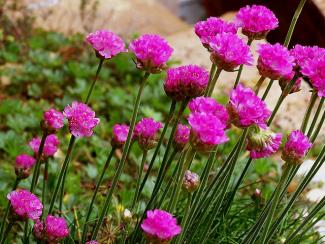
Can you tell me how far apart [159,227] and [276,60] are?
0.39 metres

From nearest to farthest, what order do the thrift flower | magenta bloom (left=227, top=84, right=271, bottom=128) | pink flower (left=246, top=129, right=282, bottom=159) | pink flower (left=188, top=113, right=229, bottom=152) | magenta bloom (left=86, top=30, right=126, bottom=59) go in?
1. pink flower (left=188, top=113, right=229, bottom=152)
2. magenta bloom (left=227, top=84, right=271, bottom=128)
3. pink flower (left=246, top=129, right=282, bottom=159)
4. magenta bloom (left=86, top=30, right=126, bottom=59)
5. the thrift flower

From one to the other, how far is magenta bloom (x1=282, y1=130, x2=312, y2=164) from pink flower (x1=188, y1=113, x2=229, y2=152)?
0.23 m

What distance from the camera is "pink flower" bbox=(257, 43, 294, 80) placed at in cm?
117

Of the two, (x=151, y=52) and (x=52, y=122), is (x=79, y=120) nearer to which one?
(x=52, y=122)

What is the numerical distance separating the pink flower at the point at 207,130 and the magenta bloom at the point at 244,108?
11 centimetres

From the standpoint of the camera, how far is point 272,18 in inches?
51.0

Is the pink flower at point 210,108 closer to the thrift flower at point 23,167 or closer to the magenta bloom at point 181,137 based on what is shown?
the magenta bloom at point 181,137

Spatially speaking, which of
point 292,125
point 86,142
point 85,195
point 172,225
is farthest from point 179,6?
point 172,225

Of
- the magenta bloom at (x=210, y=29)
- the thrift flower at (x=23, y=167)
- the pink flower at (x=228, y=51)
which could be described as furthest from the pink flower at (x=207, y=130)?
the thrift flower at (x=23, y=167)

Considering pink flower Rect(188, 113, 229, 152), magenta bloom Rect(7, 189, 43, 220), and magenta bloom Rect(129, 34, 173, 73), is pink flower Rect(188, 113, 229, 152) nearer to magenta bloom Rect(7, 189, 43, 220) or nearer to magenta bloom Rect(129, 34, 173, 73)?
magenta bloom Rect(129, 34, 173, 73)

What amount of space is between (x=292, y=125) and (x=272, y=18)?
202 cm

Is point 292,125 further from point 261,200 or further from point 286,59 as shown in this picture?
point 286,59

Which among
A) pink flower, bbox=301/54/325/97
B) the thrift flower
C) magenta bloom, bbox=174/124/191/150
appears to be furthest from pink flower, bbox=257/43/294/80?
the thrift flower

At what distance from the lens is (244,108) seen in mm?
1113
